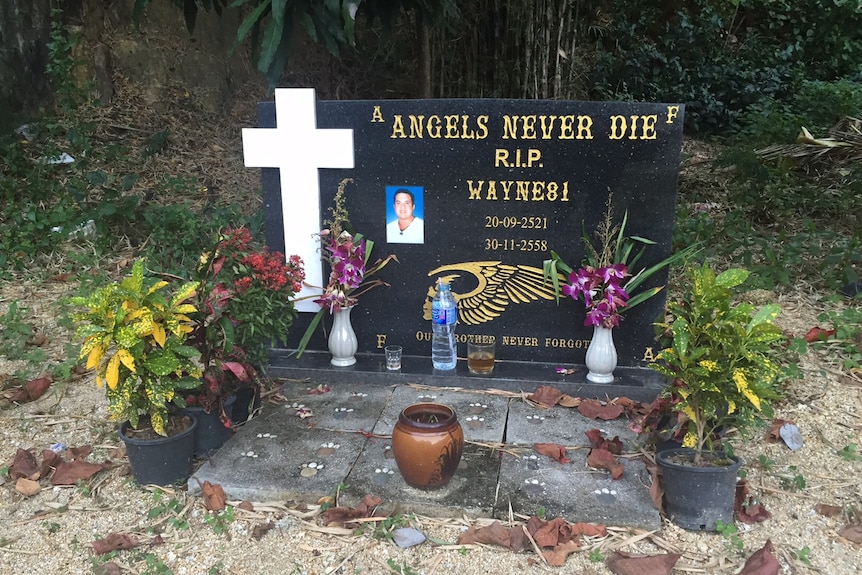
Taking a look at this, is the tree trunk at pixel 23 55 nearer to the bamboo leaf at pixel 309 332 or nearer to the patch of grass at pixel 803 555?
the bamboo leaf at pixel 309 332

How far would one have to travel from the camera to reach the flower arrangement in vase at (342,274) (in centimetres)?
365

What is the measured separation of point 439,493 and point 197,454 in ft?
3.60

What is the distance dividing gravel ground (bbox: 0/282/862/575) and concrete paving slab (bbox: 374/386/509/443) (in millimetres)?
592

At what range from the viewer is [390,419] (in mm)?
3234

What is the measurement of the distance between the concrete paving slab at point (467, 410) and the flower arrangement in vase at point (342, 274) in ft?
1.38

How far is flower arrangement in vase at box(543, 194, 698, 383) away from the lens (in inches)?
135

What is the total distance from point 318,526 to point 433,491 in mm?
433

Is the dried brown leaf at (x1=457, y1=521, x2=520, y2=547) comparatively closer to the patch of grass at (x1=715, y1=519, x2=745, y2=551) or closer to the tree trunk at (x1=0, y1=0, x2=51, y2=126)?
the patch of grass at (x1=715, y1=519, x2=745, y2=551)

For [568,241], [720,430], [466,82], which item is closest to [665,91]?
[466,82]

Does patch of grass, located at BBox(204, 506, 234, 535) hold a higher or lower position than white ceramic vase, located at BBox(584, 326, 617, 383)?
lower

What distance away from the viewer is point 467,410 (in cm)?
332

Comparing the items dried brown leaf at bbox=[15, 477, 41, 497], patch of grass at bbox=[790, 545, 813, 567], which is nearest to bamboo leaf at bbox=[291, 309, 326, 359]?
dried brown leaf at bbox=[15, 477, 41, 497]

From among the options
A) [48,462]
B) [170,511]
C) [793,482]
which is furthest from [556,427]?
[48,462]

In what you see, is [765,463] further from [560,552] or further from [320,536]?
[320,536]
